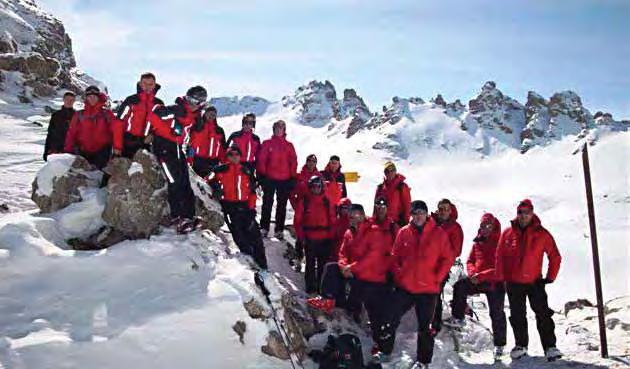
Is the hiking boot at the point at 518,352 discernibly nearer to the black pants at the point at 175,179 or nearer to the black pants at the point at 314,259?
the black pants at the point at 314,259

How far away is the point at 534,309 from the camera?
7504 mm

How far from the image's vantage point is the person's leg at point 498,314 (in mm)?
7887

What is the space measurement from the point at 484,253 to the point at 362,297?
2.03m

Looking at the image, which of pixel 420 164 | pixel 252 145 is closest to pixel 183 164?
pixel 252 145

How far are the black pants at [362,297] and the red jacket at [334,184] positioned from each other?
1.76 meters

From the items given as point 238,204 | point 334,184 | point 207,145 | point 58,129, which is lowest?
point 238,204

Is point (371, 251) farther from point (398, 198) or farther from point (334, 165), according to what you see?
point (334, 165)

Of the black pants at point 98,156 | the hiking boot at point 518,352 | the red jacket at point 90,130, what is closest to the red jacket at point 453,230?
the hiking boot at point 518,352

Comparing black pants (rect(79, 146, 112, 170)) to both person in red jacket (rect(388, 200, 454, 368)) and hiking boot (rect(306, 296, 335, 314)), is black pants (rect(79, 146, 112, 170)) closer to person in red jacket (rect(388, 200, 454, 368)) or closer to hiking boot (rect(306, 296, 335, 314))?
hiking boot (rect(306, 296, 335, 314))

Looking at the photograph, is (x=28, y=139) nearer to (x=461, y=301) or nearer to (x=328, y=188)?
(x=328, y=188)

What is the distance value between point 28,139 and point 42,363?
1351 cm

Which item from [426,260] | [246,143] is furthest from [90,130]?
[426,260]

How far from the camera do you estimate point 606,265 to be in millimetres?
52969

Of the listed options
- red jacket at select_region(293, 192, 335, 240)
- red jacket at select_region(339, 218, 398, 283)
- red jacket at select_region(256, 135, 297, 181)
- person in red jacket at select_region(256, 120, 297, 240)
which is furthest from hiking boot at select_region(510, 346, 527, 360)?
red jacket at select_region(256, 135, 297, 181)
